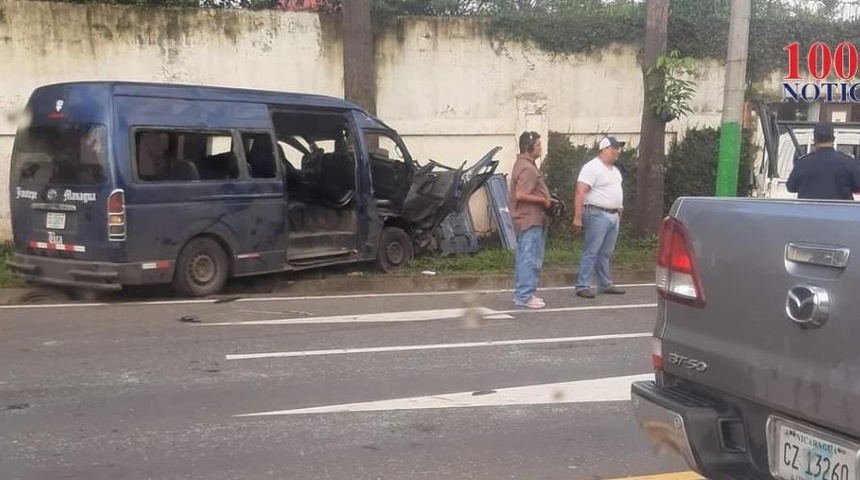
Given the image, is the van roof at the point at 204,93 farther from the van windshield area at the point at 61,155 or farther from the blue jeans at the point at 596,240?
the blue jeans at the point at 596,240

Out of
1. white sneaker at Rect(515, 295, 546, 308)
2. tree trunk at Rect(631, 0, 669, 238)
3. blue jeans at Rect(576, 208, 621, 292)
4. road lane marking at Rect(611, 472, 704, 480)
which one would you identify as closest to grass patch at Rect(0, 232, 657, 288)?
tree trunk at Rect(631, 0, 669, 238)

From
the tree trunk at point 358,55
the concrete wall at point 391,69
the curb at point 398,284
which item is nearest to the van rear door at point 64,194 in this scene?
the curb at point 398,284

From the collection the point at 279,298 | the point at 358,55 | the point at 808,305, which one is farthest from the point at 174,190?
the point at 808,305

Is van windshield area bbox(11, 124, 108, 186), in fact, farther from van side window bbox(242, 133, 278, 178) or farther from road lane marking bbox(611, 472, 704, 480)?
road lane marking bbox(611, 472, 704, 480)

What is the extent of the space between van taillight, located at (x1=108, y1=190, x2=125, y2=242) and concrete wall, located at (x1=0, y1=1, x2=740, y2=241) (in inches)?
163

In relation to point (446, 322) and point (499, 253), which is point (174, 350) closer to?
point (446, 322)

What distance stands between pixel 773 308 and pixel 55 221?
805 cm

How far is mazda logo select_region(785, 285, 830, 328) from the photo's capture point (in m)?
3.05

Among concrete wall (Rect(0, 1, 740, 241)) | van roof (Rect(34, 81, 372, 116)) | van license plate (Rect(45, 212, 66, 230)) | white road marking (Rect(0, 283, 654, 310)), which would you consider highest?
concrete wall (Rect(0, 1, 740, 241))

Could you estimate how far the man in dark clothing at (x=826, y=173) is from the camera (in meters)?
7.51

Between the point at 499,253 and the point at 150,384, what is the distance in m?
7.07

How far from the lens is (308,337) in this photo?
26.6 feet

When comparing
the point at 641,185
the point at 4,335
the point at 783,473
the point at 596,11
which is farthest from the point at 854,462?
the point at 596,11

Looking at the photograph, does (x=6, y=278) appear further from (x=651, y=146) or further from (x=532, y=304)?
(x=651, y=146)
